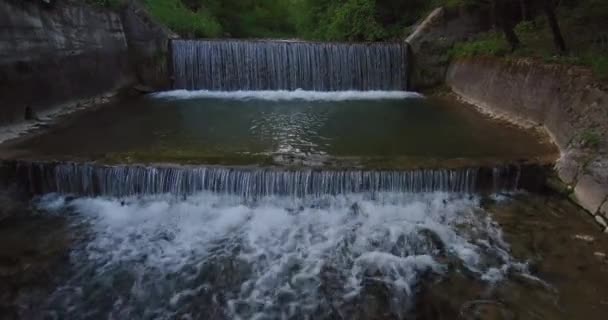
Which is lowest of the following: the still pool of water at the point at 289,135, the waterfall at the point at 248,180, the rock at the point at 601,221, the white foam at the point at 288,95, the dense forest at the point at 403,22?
the rock at the point at 601,221

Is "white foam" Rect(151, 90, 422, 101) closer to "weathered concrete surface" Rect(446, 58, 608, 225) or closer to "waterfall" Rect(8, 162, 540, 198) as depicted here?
"weathered concrete surface" Rect(446, 58, 608, 225)

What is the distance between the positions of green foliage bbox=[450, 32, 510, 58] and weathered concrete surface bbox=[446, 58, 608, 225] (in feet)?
0.80

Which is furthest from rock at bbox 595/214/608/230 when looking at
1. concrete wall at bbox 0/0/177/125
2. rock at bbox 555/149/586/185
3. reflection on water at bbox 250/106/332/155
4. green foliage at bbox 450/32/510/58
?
concrete wall at bbox 0/0/177/125

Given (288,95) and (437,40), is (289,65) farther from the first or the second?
(437,40)

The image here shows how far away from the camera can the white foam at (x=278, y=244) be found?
434cm

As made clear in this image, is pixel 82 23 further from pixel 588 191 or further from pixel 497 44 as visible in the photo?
pixel 588 191

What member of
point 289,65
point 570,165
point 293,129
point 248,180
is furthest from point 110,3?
point 570,165

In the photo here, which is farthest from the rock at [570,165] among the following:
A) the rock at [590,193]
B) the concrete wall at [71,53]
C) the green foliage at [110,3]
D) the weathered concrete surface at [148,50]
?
the green foliage at [110,3]

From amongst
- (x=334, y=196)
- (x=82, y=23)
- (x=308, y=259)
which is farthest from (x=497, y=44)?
(x=82, y=23)

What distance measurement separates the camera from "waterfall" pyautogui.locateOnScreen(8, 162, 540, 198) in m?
5.89

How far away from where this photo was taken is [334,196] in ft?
19.4

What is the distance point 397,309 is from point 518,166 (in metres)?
3.12

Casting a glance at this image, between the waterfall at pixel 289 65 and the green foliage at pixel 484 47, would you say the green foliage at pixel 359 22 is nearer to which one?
the waterfall at pixel 289 65

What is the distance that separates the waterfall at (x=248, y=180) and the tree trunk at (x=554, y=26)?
3463mm
